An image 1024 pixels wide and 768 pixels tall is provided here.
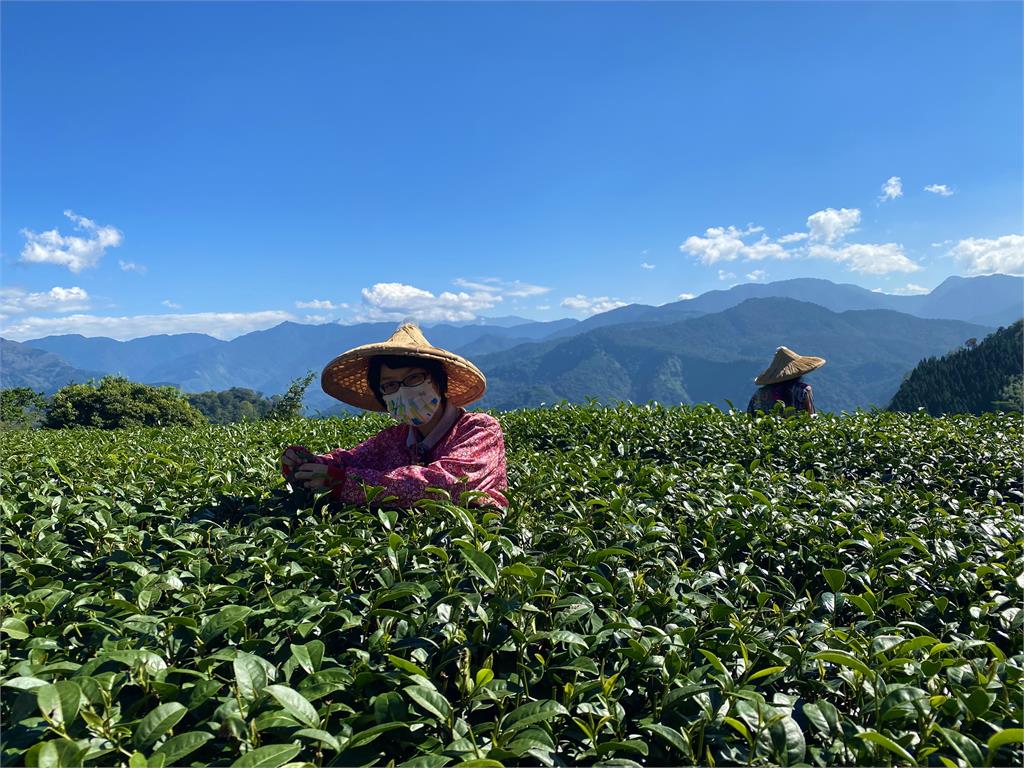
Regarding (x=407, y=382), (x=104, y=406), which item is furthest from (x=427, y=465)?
(x=104, y=406)

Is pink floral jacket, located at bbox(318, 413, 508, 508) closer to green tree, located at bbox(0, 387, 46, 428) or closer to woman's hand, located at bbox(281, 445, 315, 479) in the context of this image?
woman's hand, located at bbox(281, 445, 315, 479)

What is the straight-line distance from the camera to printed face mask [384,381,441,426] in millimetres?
3373

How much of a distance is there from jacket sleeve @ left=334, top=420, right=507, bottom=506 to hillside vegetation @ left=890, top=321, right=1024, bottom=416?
61.7m

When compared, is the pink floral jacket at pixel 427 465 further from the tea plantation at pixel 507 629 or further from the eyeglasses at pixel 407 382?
the eyeglasses at pixel 407 382

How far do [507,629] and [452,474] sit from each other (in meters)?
1.28

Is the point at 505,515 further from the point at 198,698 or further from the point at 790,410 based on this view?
the point at 790,410

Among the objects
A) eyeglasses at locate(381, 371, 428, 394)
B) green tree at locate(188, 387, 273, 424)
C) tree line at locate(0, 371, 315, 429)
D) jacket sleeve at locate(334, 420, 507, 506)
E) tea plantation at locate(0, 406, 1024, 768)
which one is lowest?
green tree at locate(188, 387, 273, 424)

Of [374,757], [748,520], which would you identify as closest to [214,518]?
[374,757]

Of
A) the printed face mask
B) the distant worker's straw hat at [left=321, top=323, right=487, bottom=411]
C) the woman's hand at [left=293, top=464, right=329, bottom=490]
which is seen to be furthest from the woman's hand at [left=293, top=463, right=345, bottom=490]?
the distant worker's straw hat at [left=321, top=323, right=487, bottom=411]

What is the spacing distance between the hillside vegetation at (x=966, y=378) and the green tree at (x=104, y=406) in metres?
58.8

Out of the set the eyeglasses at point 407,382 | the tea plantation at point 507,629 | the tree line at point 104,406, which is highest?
the eyeglasses at point 407,382

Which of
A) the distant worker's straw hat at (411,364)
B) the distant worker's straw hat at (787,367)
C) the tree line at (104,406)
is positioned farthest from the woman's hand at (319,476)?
the tree line at (104,406)

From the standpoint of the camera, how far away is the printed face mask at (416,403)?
3373 millimetres

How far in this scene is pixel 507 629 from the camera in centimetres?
165
